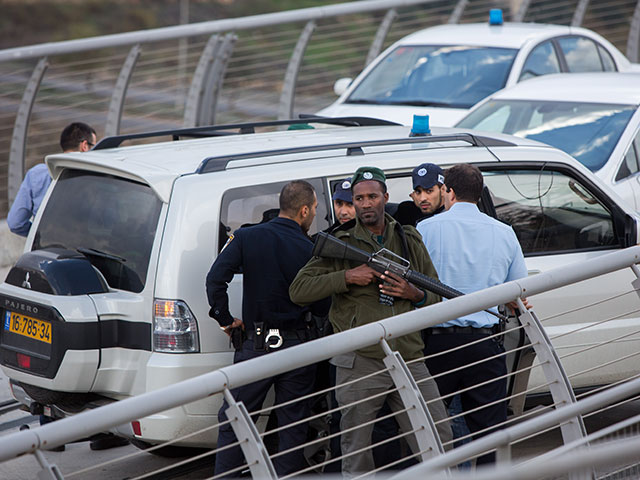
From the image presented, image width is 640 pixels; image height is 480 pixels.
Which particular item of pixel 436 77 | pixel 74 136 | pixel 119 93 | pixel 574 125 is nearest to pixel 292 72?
pixel 436 77

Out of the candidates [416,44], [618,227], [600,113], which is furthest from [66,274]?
[416,44]

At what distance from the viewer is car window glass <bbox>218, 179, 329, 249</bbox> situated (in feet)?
17.0

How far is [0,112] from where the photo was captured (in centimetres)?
1020

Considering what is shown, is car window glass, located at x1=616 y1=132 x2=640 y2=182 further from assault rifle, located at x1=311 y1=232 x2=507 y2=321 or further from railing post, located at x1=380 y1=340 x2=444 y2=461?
railing post, located at x1=380 y1=340 x2=444 y2=461

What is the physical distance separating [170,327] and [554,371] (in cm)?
183

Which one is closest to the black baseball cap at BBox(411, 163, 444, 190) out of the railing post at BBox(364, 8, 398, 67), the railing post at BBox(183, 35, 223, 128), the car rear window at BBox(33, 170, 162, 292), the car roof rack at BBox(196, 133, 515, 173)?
the car roof rack at BBox(196, 133, 515, 173)

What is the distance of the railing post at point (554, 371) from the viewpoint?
179 inches

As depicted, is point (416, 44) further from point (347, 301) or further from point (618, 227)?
point (347, 301)

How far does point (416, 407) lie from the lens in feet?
13.5

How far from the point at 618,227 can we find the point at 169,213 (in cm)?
282

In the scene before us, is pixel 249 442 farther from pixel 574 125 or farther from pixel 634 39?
pixel 634 39

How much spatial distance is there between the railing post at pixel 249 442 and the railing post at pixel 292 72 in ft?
27.7

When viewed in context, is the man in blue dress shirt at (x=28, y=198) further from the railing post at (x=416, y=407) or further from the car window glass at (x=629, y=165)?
the railing post at (x=416, y=407)

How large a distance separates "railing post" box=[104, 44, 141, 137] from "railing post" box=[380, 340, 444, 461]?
22.2 feet
